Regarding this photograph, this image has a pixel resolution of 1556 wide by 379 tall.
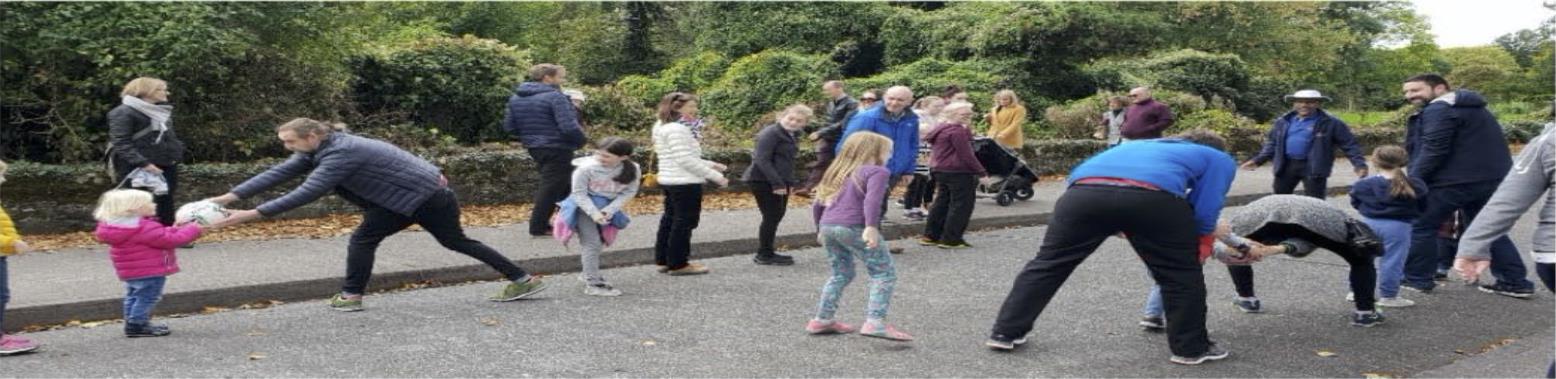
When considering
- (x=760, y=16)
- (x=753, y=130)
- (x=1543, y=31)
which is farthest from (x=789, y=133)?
(x=1543, y=31)

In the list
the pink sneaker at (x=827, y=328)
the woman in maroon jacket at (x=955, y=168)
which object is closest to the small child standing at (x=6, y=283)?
the pink sneaker at (x=827, y=328)

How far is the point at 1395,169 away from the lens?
763 centimetres

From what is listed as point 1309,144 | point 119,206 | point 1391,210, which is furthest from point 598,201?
point 1309,144

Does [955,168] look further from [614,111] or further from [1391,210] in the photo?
[614,111]

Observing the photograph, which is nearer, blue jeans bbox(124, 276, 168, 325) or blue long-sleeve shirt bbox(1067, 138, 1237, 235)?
blue long-sleeve shirt bbox(1067, 138, 1237, 235)

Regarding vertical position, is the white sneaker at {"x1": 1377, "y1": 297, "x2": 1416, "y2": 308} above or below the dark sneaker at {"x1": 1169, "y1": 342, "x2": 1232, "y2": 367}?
below

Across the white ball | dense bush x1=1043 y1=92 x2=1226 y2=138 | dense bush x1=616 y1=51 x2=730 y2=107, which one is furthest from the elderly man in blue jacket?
dense bush x1=616 y1=51 x2=730 y2=107

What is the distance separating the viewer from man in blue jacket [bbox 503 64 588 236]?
1005 cm

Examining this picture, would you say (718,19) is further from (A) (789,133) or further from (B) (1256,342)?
(B) (1256,342)

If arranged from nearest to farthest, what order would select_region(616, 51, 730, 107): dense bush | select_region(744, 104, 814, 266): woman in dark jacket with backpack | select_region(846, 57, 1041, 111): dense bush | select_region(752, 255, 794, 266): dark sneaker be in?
select_region(744, 104, 814, 266): woman in dark jacket with backpack, select_region(752, 255, 794, 266): dark sneaker, select_region(846, 57, 1041, 111): dense bush, select_region(616, 51, 730, 107): dense bush

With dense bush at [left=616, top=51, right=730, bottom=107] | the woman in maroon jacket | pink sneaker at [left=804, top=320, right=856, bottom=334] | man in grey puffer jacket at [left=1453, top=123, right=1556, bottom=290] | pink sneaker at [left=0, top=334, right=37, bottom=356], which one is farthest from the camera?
dense bush at [left=616, top=51, right=730, bottom=107]

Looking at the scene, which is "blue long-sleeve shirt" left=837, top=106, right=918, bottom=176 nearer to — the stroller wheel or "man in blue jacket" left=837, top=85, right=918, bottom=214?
"man in blue jacket" left=837, top=85, right=918, bottom=214

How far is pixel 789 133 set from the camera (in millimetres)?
9156

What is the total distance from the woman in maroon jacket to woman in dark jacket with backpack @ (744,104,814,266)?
5.50 ft
